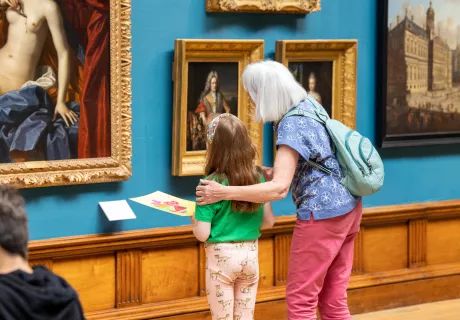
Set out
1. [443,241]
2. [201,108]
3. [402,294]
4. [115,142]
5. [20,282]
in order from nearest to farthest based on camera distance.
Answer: [20,282]
[115,142]
[201,108]
[402,294]
[443,241]

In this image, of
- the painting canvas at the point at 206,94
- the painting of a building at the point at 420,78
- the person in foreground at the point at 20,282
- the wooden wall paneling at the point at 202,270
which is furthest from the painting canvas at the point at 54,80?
the person in foreground at the point at 20,282

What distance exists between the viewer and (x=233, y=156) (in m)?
5.32

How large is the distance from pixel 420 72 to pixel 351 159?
103 inches

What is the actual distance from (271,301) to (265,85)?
7.96 feet

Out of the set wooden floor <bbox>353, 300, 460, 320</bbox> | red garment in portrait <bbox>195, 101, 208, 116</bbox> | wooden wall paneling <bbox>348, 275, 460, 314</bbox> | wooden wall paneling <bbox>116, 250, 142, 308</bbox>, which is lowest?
wooden floor <bbox>353, 300, 460, 320</bbox>

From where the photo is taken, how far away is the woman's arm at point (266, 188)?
5215mm

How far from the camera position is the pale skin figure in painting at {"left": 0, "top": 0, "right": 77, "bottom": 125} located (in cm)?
600

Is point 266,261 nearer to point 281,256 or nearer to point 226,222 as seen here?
point 281,256

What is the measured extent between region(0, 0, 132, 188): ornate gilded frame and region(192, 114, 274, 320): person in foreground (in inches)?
47.4

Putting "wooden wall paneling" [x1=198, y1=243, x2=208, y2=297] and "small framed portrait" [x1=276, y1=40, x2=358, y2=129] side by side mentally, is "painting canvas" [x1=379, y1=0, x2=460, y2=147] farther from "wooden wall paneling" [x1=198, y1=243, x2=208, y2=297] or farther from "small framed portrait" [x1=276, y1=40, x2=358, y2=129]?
"wooden wall paneling" [x1=198, y1=243, x2=208, y2=297]

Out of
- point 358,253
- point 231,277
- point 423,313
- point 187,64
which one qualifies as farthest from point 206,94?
point 423,313

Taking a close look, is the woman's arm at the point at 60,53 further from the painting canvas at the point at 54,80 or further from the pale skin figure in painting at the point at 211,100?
the pale skin figure in painting at the point at 211,100

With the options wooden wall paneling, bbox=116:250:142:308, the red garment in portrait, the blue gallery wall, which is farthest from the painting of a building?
wooden wall paneling, bbox=116:250:142:308

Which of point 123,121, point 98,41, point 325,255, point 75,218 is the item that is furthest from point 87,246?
point 325,255
